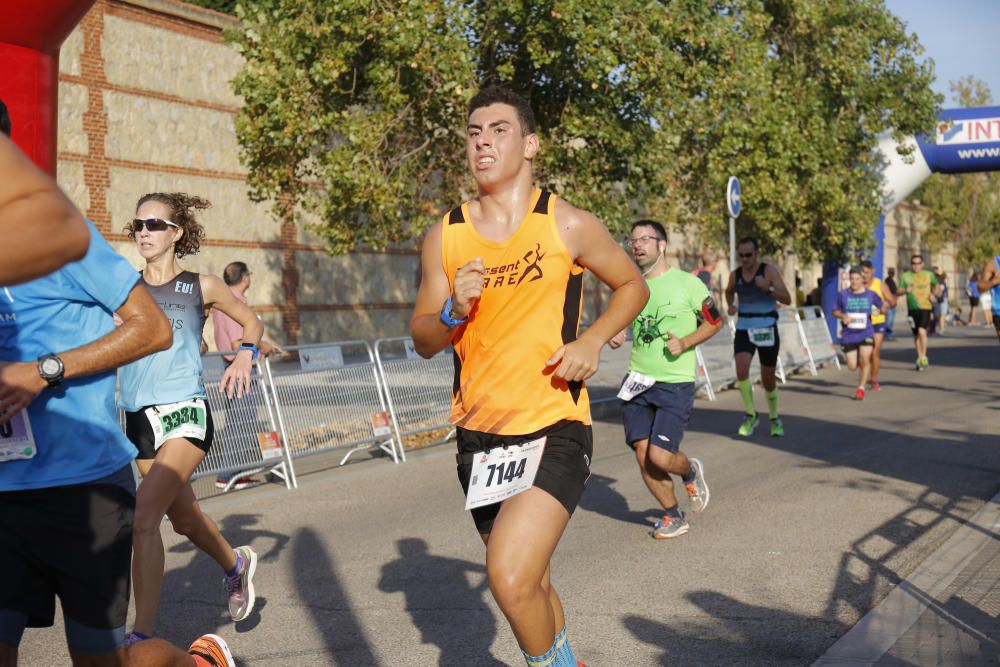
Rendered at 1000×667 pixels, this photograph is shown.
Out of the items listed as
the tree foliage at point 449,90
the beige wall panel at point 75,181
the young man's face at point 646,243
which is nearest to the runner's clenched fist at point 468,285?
the young man's face at point 646,243

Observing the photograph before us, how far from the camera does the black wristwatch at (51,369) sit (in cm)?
313

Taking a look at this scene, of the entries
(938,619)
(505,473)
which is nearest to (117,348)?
(505,473)

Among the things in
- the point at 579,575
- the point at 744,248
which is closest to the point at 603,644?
the point at 579,575

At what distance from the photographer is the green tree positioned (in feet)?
165

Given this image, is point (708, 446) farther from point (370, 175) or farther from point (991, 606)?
point (991, 606)

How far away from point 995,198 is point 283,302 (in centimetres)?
3764

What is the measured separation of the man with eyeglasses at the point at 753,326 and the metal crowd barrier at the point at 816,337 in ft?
28.6

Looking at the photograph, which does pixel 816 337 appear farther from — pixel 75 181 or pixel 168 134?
pixel 75 181

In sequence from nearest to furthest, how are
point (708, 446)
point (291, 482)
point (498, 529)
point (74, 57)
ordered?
point (498, 529)
point (291, 482)
point (708, 446)
point (74, 57)

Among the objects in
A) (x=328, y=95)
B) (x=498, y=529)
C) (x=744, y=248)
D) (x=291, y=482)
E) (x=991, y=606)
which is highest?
(x=328, y=95)

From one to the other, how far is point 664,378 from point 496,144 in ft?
13.3

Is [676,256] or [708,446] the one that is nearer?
[708,446]

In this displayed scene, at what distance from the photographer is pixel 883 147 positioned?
25.3 m

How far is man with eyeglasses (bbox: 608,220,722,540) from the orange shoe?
4143 millimetres
